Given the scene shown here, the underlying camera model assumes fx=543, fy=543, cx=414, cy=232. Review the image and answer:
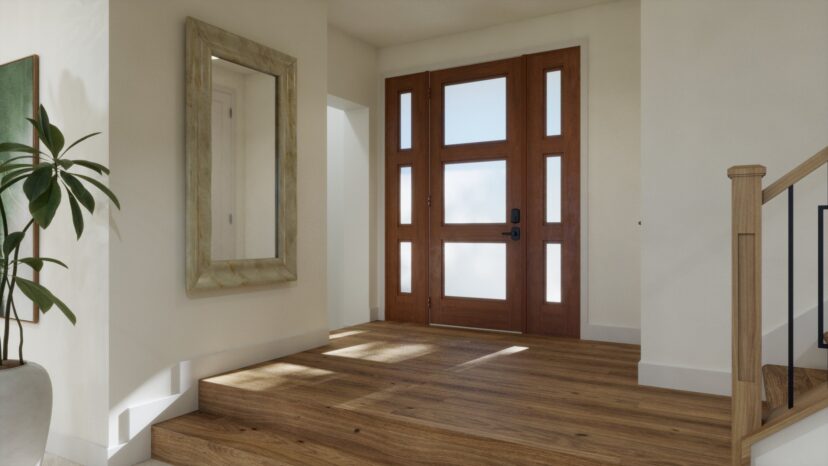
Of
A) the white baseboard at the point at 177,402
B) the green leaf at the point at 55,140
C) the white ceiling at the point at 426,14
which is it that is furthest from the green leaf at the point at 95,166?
the white ceiling at the point at 426,14

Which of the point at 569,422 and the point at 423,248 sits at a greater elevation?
the point at 423,248

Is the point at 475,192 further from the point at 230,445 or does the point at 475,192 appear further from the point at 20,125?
the point at 20,125

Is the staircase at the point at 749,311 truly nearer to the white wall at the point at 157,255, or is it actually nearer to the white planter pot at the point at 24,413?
the white wall at the point at 157,255

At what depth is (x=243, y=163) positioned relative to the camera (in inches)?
139

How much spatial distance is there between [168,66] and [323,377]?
2046mm

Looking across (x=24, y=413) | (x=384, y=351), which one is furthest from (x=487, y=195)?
(x=24, y=413)

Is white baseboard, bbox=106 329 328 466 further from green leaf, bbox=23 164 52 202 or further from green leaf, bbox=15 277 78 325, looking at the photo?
green leaf, bbox=23 164 52 202

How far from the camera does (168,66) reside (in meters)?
3.12

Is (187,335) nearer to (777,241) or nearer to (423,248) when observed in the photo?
(423,248)

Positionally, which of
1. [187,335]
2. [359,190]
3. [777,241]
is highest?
[359,190]

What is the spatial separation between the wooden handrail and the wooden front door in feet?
8.27

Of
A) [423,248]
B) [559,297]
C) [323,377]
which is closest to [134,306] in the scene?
[323,377]

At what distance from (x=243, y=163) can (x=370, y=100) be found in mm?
2256

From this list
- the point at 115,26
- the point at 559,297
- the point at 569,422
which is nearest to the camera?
the point at 569,422
